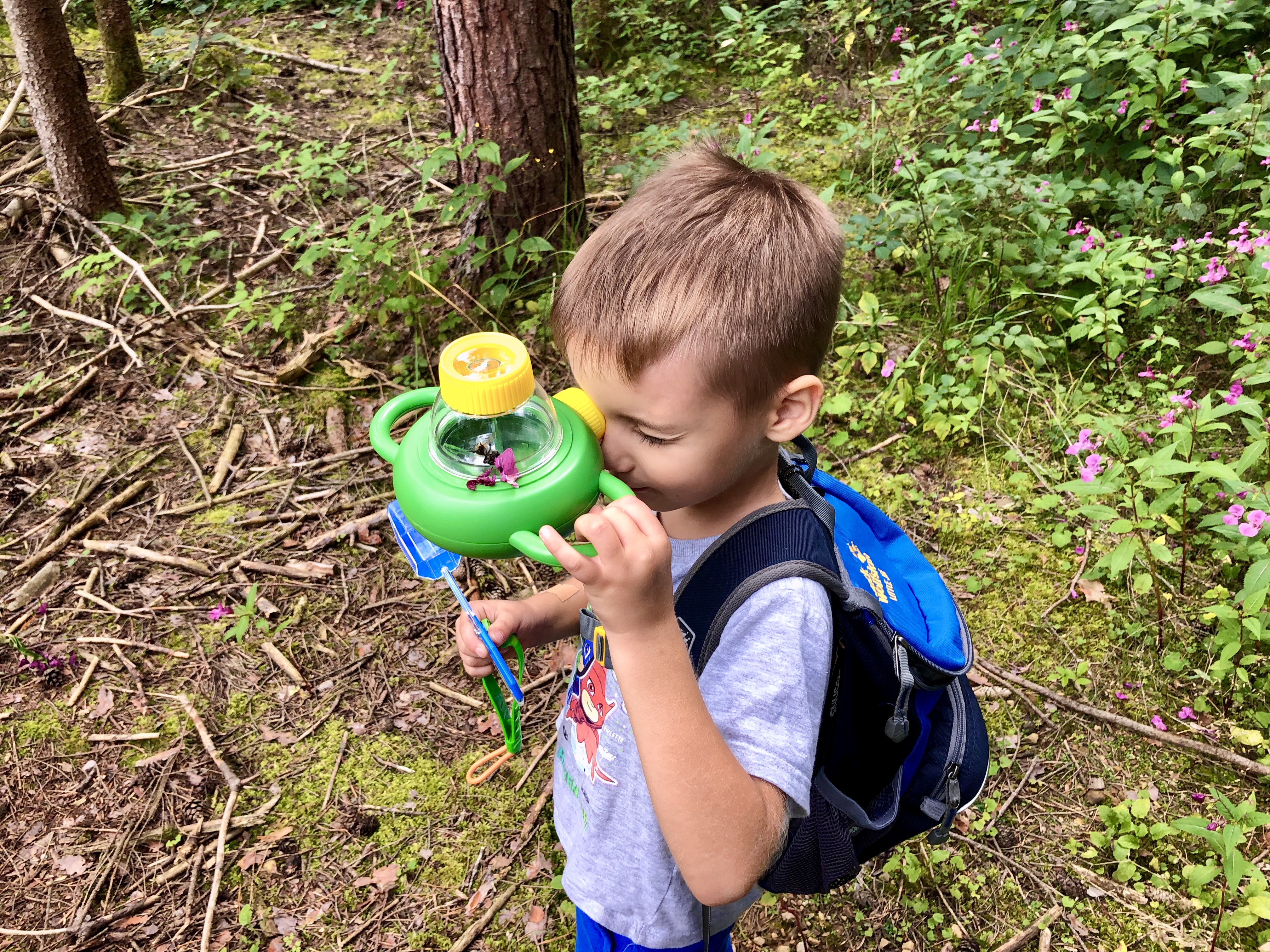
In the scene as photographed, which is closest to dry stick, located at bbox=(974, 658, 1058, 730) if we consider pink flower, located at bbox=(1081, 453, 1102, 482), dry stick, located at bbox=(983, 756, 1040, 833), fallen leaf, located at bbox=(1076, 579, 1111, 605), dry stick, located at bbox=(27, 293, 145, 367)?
dry stick, located at bbox=(983, 756, 1040, 833)

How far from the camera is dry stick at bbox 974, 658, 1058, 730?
2.70 meters

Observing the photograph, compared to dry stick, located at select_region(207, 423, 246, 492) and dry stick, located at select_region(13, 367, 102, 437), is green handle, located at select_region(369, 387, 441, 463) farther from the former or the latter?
dry stick, located at select_region(13, 367, 102, 437)

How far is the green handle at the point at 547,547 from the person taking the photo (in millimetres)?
1234

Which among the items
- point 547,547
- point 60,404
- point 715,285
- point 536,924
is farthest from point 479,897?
point 60,404

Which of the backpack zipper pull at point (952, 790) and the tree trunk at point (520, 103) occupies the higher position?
the tree trunk at point (520, 103)

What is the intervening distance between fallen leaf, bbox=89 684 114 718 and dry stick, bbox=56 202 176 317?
6.55ft

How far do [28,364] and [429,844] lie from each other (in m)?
3.20

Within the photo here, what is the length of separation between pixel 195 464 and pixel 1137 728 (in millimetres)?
3701

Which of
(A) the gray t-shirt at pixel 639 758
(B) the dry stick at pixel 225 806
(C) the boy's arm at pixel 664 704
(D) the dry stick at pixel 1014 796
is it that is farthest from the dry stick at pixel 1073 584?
(B) the dry stick at pixel 225 806

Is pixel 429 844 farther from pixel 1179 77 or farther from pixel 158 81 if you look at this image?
pixel 158 81

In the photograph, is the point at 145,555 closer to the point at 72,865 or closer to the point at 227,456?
the point at 227,456

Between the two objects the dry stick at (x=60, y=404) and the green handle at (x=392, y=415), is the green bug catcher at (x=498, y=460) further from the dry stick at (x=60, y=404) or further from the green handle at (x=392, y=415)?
the dry stick at (x=60, y=404)

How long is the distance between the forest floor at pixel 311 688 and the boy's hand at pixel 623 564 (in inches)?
64.5

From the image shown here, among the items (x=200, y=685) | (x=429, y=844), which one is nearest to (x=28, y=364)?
(x=200, y=685)
